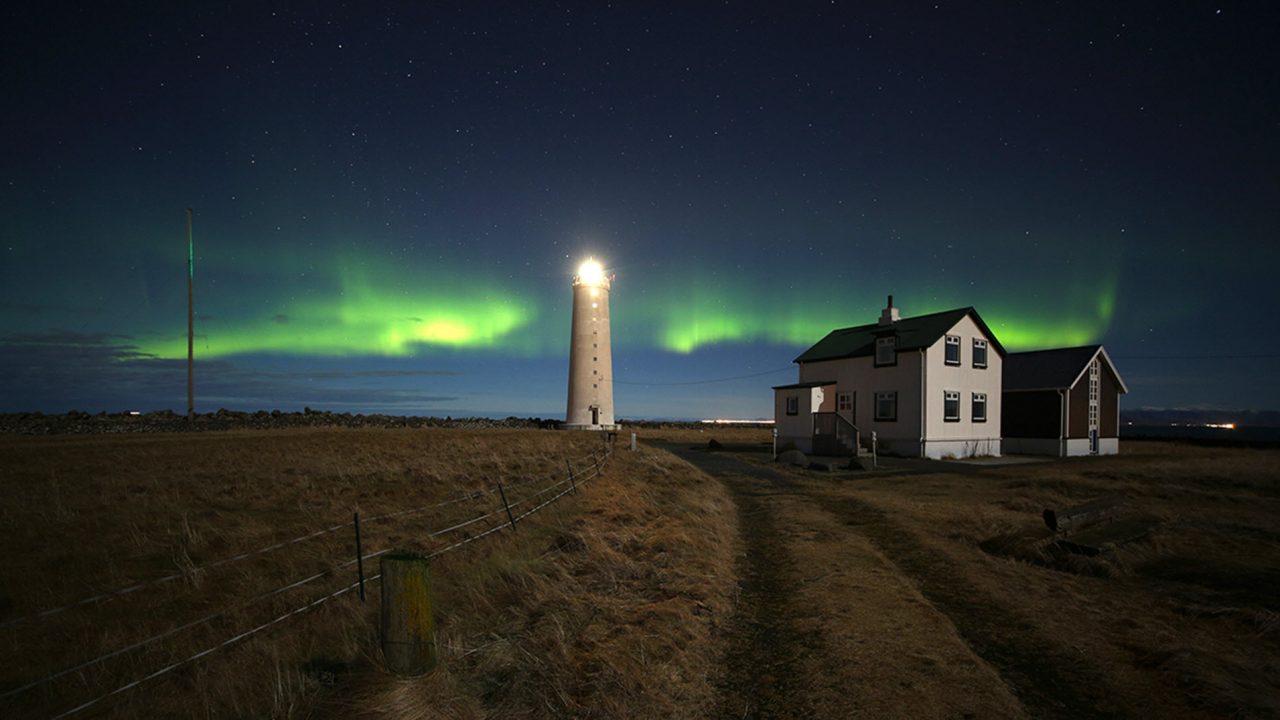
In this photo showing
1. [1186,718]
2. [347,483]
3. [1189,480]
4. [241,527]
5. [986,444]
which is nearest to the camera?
[1186,718]

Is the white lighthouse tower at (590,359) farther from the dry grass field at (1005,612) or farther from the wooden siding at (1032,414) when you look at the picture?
the dry grass field at (1005,612)

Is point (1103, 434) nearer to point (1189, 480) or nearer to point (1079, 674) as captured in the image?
point (1189, 480)

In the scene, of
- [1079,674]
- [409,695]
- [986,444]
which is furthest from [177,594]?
[986,444]

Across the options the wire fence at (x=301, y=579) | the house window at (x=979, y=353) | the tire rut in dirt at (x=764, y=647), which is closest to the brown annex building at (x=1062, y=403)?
the house window at (x=979, y=353)

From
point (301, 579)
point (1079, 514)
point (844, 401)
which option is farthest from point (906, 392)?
point (301, 579)

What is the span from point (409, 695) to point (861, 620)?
5.30 m

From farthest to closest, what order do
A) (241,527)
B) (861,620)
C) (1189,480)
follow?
1. (1189,480)
2. (241,527)
3. (861,620)

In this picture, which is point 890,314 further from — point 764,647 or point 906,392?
point 764,647

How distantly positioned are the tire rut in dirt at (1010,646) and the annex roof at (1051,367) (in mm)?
30568

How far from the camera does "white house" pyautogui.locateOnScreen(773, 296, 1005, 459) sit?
3136 cm

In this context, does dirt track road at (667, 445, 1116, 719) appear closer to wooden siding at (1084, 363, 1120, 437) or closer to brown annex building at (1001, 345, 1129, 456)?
brown annex building at (1001, 345, 1129, 456)

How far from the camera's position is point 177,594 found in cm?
824

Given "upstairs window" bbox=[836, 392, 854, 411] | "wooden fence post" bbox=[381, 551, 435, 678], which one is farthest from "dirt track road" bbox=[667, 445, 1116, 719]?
"upstairs window" bbox=[836, 392, 854, 411]

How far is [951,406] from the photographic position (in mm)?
32469
